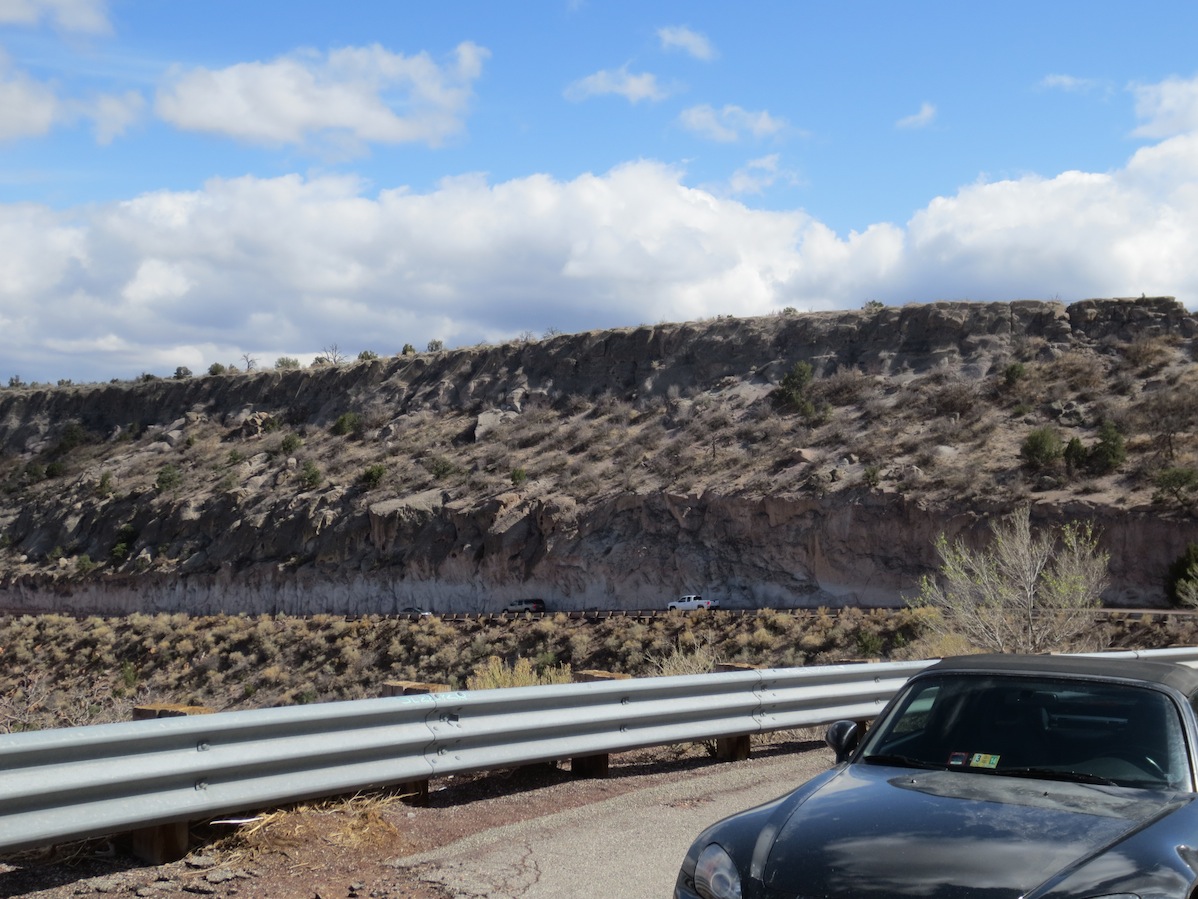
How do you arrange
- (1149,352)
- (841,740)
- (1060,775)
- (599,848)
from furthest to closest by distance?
(1149,352) < (599,848) < (841,740) < (1060,775)

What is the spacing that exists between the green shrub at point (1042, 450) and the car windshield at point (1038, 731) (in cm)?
4137

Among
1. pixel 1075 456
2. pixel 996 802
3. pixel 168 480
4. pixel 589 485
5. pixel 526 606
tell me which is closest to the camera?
pixel 996 802

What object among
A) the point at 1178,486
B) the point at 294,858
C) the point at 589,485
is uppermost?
the point at 589,485

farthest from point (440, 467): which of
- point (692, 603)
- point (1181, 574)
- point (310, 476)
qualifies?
point (1181, 574)

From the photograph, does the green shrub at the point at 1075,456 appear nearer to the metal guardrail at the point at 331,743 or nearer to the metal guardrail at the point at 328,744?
the metal guardrail at the point at 331,743

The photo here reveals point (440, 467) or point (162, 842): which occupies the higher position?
point (440, 467)

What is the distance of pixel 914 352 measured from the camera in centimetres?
5591

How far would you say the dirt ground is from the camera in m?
5.64

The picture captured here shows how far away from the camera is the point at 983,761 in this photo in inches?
198

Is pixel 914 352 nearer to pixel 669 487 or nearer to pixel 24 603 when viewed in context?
pixel 669 487

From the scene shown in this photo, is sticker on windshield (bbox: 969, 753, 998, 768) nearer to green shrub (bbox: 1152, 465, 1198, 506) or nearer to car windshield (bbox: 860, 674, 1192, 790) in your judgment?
car windshield (bbox: 860, 674, 1192, 790)

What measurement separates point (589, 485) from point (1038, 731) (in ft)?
157

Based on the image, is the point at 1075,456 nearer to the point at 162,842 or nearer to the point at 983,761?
the point at 983,761

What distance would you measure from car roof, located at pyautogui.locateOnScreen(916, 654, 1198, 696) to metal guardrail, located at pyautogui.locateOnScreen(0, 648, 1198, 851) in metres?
3.04
